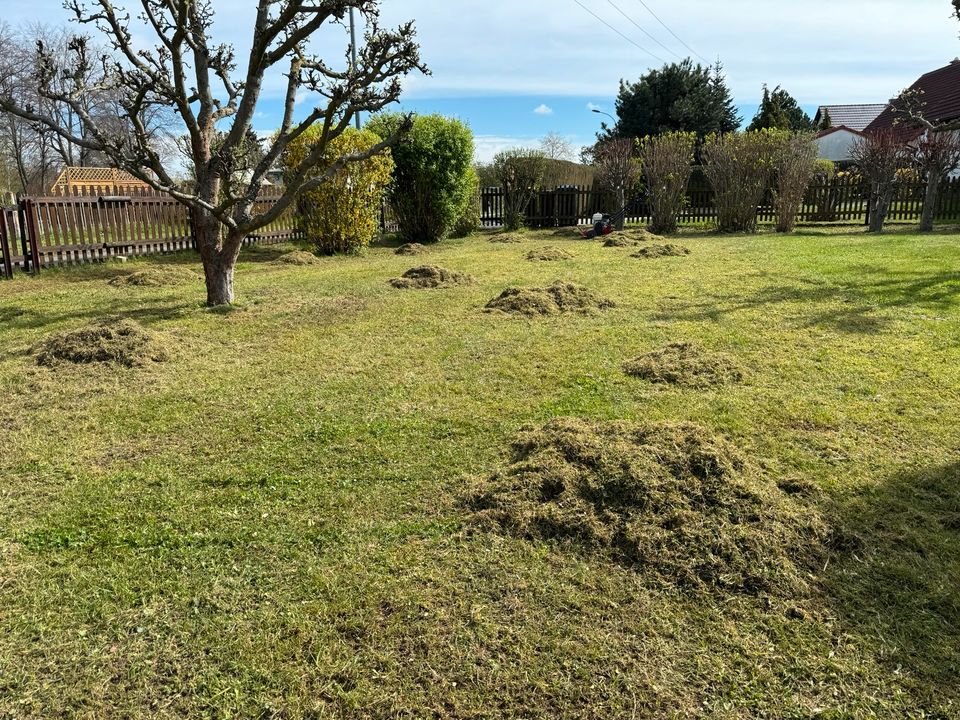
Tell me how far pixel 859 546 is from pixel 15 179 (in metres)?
44.3

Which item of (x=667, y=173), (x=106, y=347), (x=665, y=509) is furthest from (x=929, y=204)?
(x=106, y=347)

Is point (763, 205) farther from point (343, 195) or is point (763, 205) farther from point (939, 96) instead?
point (939, 96)

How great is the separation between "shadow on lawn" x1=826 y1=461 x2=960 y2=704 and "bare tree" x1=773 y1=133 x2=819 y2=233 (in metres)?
16.3

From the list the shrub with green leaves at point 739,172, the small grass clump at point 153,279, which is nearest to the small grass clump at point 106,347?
the small grass clump at point 153,279

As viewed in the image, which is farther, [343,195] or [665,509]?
[343,195]

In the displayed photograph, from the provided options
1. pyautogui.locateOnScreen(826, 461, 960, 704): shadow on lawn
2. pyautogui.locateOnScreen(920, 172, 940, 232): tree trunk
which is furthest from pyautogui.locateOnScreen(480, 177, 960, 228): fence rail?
pyautogui.locateOnScreen(826, 461, 960, 704): shadow on lawn

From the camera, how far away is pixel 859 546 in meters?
2.82

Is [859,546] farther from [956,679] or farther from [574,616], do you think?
[574,616]

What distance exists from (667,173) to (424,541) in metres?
18.0

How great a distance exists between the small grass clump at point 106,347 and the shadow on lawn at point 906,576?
550cm

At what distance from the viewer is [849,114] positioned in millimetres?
50344

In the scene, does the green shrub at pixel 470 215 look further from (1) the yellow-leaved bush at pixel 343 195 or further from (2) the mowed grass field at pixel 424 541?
(2) the mowed grass field at pixel 424 541

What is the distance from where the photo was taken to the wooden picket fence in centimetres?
1154

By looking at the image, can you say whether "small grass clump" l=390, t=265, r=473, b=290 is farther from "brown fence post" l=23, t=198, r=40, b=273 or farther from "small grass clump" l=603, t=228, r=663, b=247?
"brown fence post" l=23, t=198, r=40, b=273
